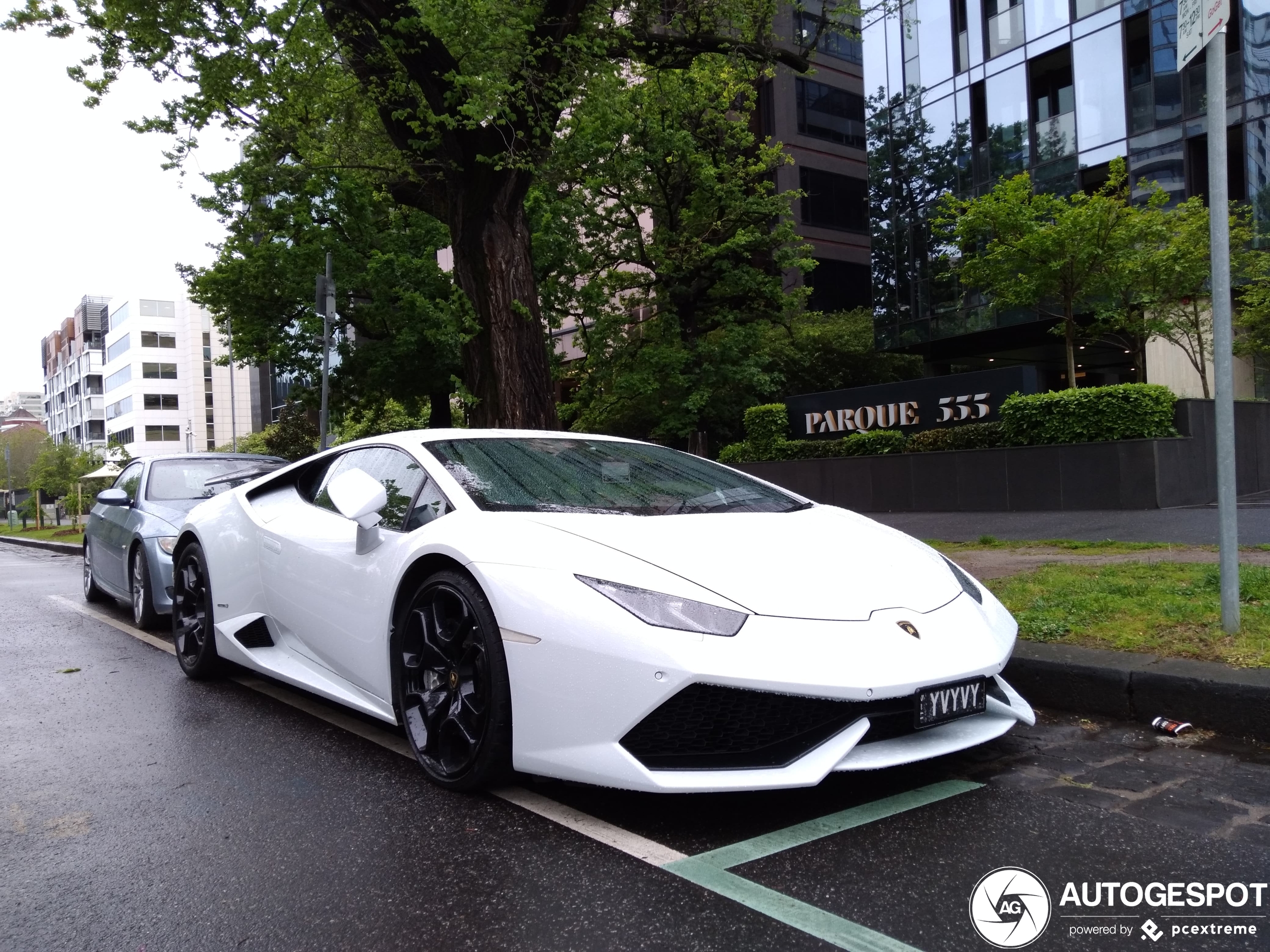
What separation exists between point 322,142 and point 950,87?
17805 millimetres

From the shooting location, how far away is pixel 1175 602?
518 cm

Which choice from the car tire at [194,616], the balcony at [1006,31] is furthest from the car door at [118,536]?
the balcony at [1006,31]

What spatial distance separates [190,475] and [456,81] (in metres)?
4.01

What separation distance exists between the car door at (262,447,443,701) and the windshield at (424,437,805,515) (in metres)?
0.23

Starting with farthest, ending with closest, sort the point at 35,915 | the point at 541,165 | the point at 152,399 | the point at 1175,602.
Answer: the point at 152,399, the point at 541,165, the point at 1175,602, the point at 35,915

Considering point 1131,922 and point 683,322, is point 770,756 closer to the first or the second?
point 1131,922

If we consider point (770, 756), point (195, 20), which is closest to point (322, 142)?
point (195, 20)

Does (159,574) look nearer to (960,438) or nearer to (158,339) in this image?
(960,438)

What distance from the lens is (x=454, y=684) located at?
3.35 meters

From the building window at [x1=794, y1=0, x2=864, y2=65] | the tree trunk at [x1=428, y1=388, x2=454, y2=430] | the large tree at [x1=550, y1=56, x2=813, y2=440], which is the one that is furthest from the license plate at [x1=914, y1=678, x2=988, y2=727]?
the tree trunk at [x1=428, y1=388, x2=454, y2=430]

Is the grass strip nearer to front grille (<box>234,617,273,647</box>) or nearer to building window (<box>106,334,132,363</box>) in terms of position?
front grille (<box>234,617,273,647</box>)

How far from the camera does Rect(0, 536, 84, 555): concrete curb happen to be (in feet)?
71.8

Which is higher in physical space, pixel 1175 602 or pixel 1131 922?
pixel 1175 602

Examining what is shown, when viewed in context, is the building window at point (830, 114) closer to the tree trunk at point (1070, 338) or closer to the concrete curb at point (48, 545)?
the tree trunk at point (1070, 338)
